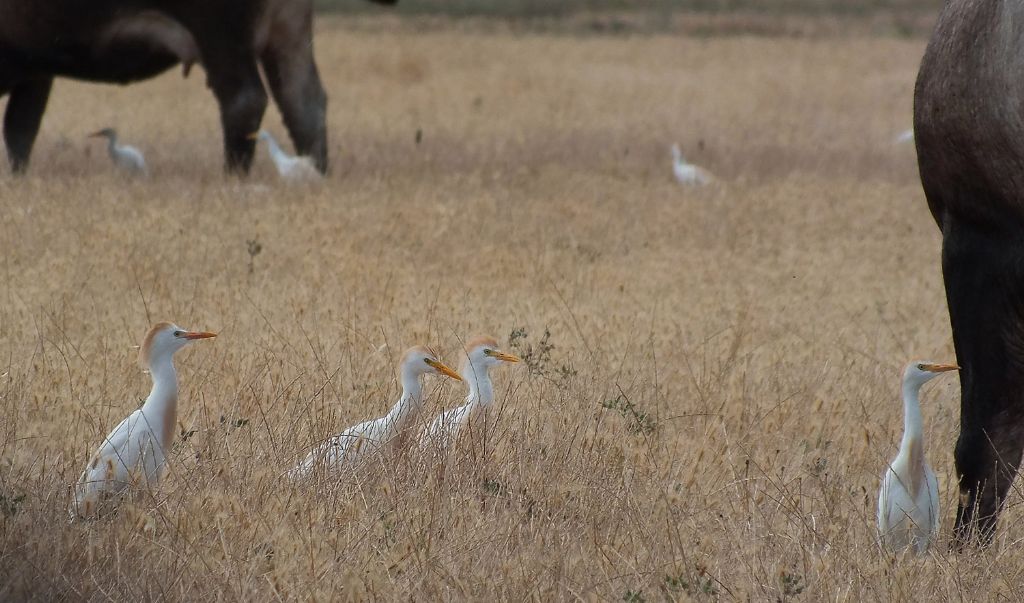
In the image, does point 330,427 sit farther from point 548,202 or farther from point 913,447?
point 548,202

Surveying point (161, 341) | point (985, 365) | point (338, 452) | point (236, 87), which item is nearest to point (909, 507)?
point (985, 365)

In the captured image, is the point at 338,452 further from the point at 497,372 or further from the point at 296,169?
the point at 296,169

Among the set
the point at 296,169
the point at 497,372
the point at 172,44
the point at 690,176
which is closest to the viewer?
the point at 497,372

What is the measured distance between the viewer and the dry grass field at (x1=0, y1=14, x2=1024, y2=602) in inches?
173

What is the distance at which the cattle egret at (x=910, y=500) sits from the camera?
15.8 ft

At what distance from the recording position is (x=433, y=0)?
45.5 metres

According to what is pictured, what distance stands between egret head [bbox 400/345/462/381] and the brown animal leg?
5824 millimetres

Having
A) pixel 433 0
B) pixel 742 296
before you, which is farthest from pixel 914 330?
pixel 433 0

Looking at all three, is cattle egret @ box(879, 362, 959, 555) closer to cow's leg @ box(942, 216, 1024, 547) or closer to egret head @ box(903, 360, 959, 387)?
cow's leg @ box(942, 216, 1024, 547)

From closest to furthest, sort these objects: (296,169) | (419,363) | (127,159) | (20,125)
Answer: (419,363) → (296,169) → (20,125) → (127,159)

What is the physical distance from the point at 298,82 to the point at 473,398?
257 inches

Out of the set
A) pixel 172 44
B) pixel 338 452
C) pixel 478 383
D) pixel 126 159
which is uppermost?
pixel 338 452

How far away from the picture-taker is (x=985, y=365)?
488 cm

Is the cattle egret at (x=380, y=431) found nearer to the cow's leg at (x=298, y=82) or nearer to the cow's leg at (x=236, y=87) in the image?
the cow's leg at (x=236, y=87)
